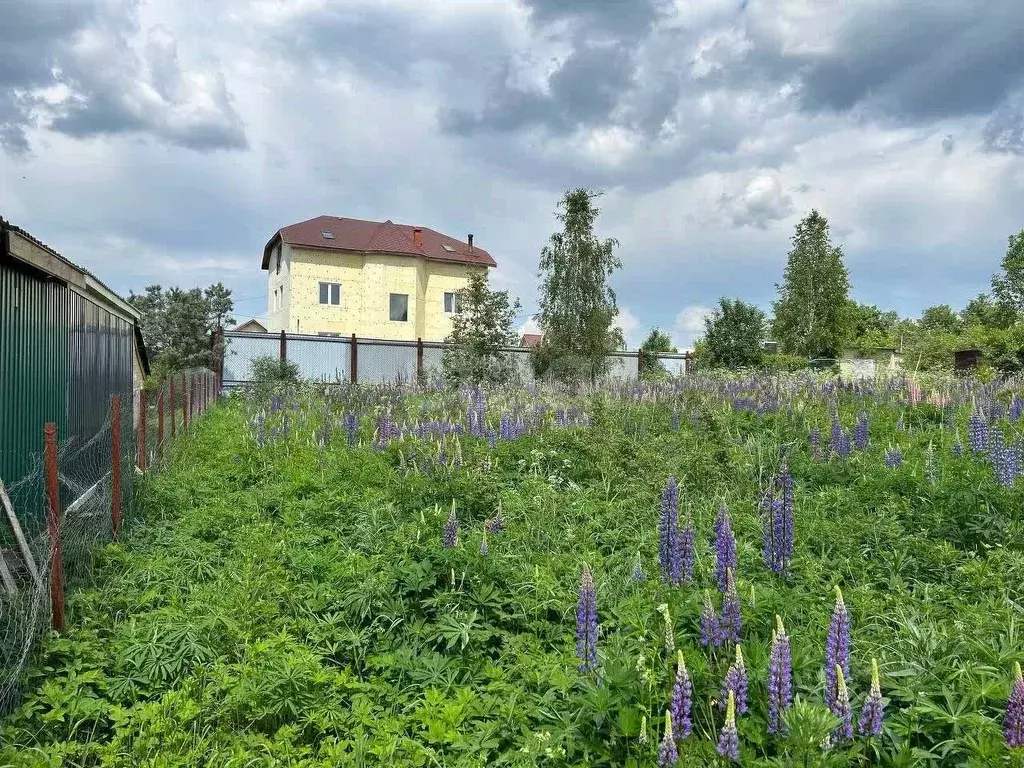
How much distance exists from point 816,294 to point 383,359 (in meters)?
25.1

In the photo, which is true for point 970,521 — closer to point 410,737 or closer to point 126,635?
point 410,737

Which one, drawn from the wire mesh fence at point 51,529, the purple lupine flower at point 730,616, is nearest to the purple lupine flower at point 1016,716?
the purple lupine flower at point 730,616

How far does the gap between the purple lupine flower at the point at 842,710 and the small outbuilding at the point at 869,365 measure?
42.5 ft

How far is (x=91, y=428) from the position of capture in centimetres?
924

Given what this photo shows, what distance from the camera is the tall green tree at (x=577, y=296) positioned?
2536 cm

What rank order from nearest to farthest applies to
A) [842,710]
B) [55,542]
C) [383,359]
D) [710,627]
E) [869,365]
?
[842,710]
[710,627]
[55,542]
[869,365]
[383,359]

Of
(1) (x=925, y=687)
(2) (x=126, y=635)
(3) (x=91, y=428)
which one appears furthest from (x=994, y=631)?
(3) (x=91, y=428)

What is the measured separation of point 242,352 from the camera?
970 inches

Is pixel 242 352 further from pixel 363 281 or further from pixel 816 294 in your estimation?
pixel 816 294

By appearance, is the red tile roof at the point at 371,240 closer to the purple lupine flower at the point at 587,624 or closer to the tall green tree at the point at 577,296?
the tall green tree at the point at 577,296

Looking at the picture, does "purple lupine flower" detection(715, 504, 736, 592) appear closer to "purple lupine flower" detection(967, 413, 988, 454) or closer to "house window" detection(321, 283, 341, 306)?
"purple lupine flower" detection(967, 413, 988, 454)

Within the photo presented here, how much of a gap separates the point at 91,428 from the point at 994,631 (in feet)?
32.3

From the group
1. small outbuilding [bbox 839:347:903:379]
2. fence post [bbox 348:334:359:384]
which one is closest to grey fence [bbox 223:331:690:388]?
fence post [bbox 348:334:359:384]

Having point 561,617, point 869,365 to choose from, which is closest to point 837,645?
point 561,617
